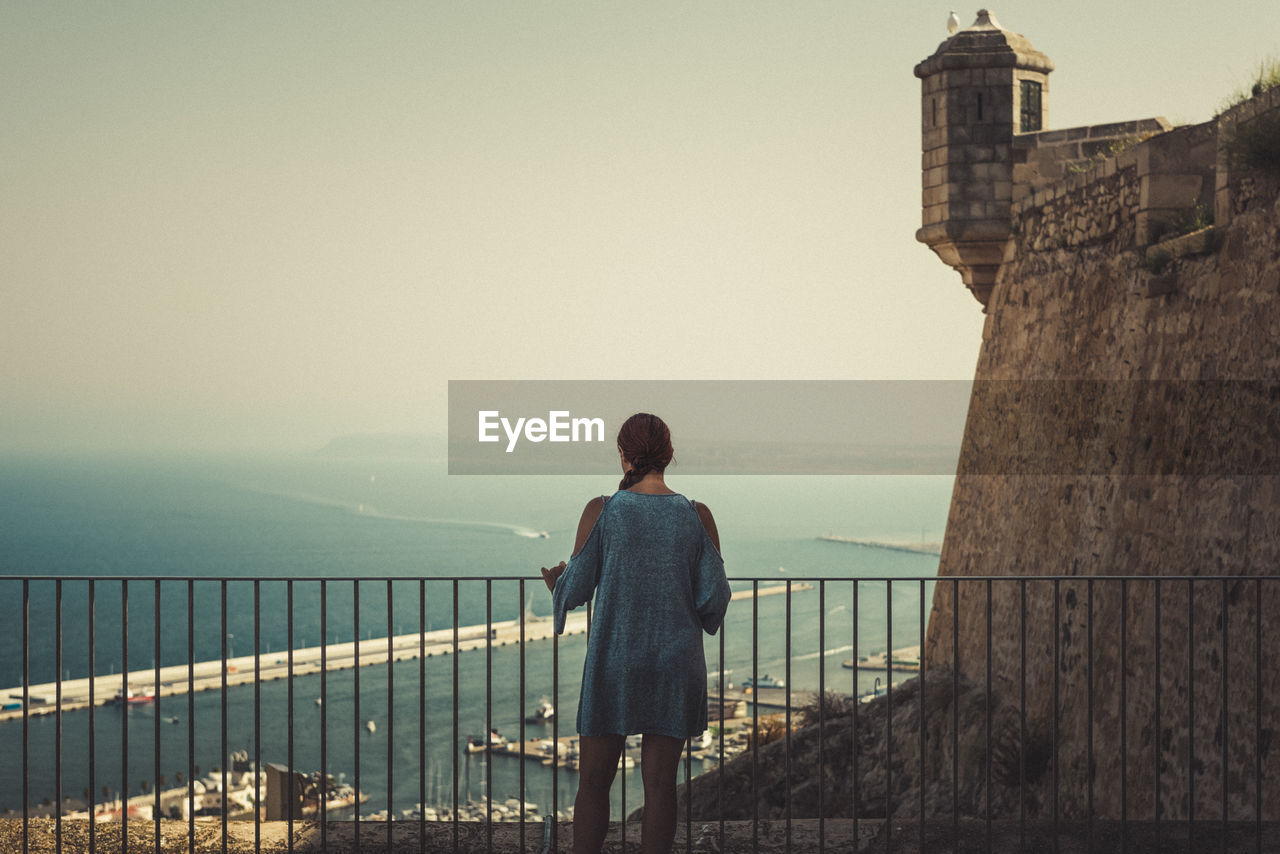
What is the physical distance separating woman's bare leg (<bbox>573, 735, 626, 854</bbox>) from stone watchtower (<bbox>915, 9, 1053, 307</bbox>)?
445 inches

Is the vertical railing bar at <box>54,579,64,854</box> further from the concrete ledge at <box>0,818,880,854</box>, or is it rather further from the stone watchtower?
the stone watchtower

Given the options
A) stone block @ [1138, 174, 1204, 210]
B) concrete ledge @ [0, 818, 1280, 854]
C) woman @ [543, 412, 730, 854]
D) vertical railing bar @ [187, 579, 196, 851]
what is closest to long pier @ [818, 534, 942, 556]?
stone block @ [1138, 174, 1204, 210]

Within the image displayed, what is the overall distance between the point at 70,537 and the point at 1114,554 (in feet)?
529

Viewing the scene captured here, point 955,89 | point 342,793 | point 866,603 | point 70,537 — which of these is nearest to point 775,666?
point 866,603

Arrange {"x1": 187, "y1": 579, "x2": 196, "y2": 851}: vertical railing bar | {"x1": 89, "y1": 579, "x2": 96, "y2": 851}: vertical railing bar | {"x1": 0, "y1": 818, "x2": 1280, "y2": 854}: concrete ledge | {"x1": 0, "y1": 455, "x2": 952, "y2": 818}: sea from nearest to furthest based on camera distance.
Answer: {"x1": 187, "y1": 579, "x2": 196, "y2": 851}: vertical railing bar
{"x1": 89, "y1": 579, "x2": 96, "y2": 851}: vertical railing bar
{"x1": 0, "y1": 818, "x2": 1280, "y2": 854}: concrete ledge
{"x1": 0, "y1": 455, "x2": 952, "y2": 818}: sea

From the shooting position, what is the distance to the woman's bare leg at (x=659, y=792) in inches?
154

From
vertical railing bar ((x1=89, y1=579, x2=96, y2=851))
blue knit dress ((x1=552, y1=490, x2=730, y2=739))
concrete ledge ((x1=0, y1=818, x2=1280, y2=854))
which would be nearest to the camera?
blue knit dress ((x1=552, y1=490, x2=730, y2=739))

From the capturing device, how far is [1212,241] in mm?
8820

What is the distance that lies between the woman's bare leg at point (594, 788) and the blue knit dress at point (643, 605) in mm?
78

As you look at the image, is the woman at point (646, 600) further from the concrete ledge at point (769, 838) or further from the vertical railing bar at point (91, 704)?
the vertical railing bar at point (91, 704)

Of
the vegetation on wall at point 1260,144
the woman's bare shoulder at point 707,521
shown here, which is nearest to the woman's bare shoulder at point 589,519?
the woman's bare shoulder at point 707,521

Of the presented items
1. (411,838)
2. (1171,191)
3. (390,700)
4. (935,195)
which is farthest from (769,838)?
(935,195)

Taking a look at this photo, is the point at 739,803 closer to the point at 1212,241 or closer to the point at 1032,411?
the point at 1032,411

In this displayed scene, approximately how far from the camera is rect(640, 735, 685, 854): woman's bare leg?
12.9ft
